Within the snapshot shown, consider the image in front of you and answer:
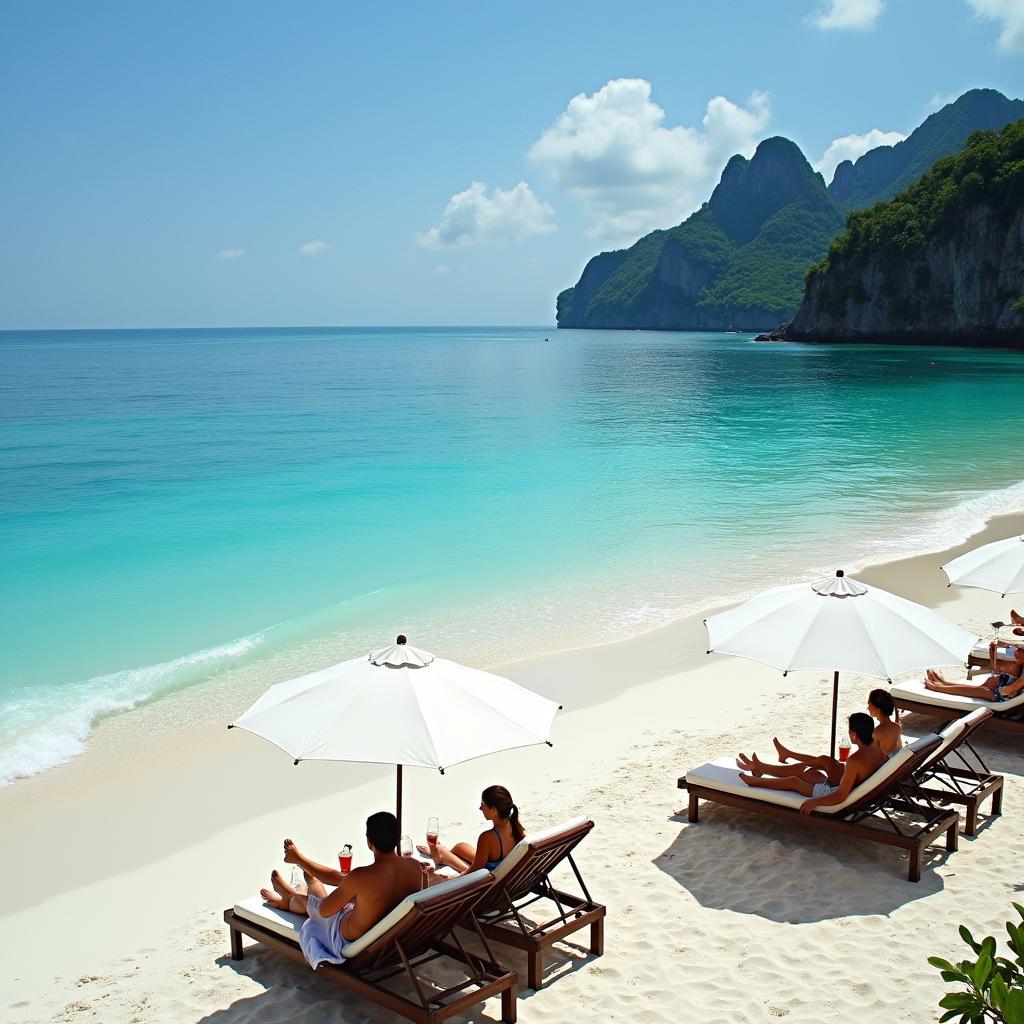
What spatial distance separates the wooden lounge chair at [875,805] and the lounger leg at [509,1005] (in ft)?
8.91

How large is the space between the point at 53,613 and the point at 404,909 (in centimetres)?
1225

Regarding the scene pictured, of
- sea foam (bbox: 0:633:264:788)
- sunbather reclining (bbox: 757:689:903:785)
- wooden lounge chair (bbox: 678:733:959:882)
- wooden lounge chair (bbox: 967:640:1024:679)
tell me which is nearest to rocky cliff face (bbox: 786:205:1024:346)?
wooden lounge chair (bbox: 967:640:1024:679)

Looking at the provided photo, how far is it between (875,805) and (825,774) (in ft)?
1.47

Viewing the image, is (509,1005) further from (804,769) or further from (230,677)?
(230,677)

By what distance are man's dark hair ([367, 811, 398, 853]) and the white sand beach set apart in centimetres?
98

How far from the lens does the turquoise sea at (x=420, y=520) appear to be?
13258 millimetres

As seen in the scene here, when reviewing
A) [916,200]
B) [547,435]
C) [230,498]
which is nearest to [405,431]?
[547,435]

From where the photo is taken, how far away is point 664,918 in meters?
5.99

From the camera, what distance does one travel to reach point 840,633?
7.02m

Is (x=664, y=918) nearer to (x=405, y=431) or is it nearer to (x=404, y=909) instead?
(x=404, y=909)

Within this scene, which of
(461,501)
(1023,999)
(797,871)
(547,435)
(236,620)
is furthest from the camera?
(547,435)

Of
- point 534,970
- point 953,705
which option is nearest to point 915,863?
point 534,970

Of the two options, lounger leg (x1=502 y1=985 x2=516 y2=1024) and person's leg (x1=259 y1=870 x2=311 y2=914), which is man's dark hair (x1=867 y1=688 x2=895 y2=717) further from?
person's leg (x1=259 y1=870 x2=311 y2=914)

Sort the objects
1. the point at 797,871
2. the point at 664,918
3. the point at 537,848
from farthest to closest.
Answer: the point at 797,871, the point at 664,918, the point at 537,848
